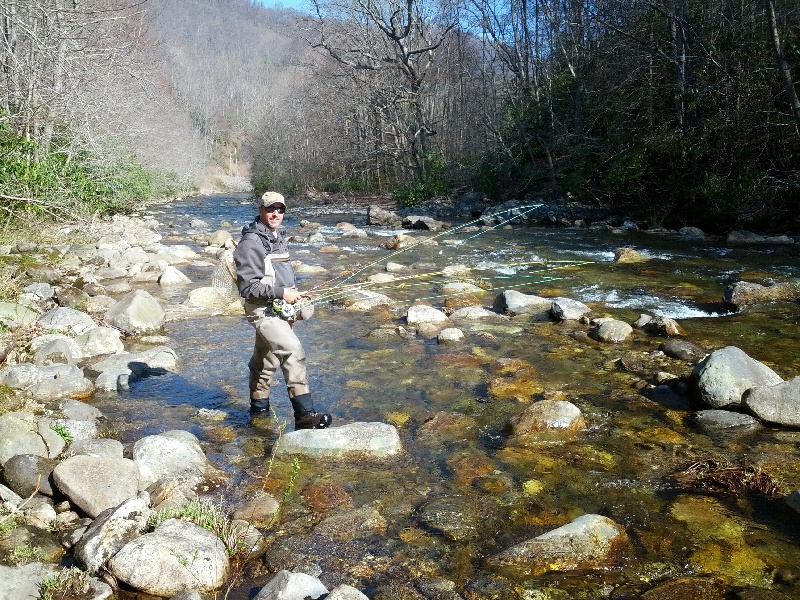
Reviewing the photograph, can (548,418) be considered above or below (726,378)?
below

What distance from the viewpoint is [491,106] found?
91.5 feet

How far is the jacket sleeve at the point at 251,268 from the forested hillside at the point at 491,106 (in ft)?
14.2

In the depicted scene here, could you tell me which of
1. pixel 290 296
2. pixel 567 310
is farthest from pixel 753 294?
pixel 290 296

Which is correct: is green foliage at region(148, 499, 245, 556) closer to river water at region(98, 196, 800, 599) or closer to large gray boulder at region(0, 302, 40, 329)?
river water at region(98, 196, 800, 599)

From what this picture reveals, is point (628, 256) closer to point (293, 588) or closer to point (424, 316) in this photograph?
point (424, 316)

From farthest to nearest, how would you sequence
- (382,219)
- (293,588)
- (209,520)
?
(382,219), (209,520), (293,588)

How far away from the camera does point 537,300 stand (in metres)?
8.91

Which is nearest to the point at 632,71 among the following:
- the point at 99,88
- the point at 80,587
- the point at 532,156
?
the point at 532,156

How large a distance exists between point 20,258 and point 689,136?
1354 centimetres

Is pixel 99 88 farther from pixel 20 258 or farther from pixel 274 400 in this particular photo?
pixel 274 400

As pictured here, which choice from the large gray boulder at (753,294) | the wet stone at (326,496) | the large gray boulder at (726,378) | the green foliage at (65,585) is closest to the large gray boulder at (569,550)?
the wet stone at (326,496)

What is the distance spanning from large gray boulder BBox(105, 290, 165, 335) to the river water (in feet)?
0.92

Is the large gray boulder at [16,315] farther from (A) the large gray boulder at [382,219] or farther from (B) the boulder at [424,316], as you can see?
(A) the large gray boulder at [382,219]

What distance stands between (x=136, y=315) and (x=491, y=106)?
22626 millimetres
